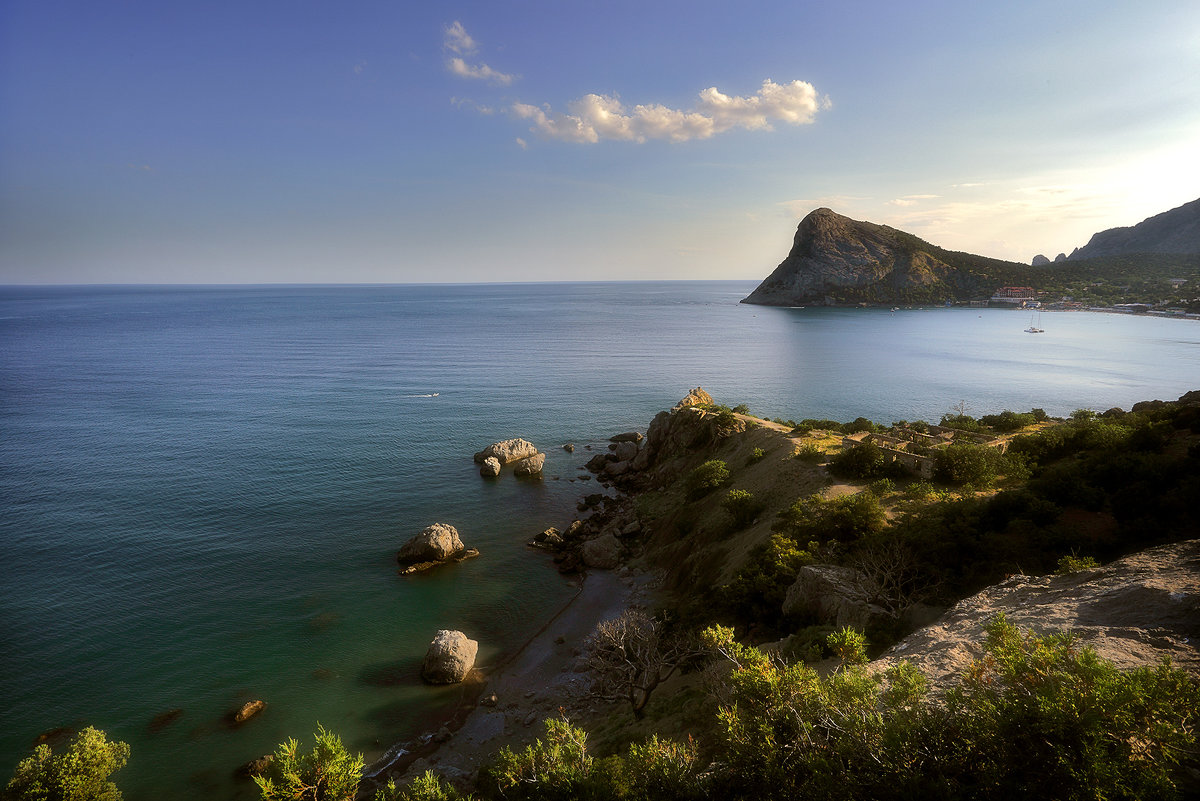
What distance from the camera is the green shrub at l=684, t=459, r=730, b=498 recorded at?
140 feet

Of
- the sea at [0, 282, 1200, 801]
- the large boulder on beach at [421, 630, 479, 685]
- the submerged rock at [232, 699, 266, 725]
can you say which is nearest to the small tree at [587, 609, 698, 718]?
the large boulder on beach at [421, 630, 479, 685]

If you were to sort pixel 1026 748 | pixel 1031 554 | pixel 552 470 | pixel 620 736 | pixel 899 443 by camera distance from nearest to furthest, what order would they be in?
pixel 1026 748 → pixel 620 736 → pixel 1031 554 → pixel 899 443 → pixel 552 470

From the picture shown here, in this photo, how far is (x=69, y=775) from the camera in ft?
60.6

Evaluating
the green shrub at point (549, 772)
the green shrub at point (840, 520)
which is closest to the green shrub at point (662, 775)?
the green shrub at point (549, 772)

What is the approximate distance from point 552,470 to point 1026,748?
50.9 meters

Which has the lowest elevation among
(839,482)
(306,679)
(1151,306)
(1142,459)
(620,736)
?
(306,679)

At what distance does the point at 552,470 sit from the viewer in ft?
193

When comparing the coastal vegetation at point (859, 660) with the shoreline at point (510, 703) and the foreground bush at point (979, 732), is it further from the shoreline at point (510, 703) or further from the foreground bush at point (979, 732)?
the shoreline at point (510, 703)

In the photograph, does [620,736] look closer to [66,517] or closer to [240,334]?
[66,517]

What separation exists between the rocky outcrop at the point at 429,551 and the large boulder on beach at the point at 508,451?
1824 centimetres

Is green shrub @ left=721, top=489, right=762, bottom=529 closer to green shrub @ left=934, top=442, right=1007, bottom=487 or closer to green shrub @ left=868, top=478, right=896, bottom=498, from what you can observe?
green shrub @ left=868, top=478, right=896, bottom=498

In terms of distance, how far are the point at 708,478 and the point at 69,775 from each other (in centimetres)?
3864

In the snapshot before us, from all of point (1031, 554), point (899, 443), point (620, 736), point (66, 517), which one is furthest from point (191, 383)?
point (1031, 554)

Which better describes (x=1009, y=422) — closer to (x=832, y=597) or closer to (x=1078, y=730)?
(x=832, y=597)
